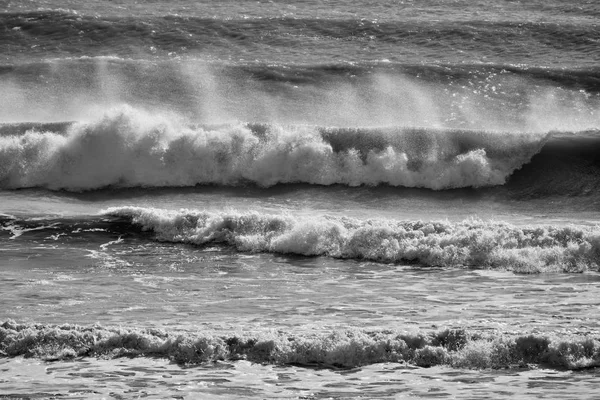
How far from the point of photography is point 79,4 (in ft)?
101

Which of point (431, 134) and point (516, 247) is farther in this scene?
point (431, 134)

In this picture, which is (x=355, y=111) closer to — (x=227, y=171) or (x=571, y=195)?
(x=227, y=171)

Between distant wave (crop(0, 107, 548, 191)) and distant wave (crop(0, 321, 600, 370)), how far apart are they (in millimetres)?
8413

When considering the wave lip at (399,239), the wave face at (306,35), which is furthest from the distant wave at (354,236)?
the wave face at (306,35)

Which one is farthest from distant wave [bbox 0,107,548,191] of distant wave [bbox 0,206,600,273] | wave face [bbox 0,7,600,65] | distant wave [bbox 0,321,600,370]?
distant wave [bbox 0,321,600,370]

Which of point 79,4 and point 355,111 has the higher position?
point 79,4

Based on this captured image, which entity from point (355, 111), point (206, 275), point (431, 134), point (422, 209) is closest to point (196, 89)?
point (355, 111)

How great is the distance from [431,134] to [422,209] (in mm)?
2578

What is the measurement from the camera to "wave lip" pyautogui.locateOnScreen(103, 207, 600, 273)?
47.3 feet

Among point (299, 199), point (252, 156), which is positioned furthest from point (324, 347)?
point (252, 156)

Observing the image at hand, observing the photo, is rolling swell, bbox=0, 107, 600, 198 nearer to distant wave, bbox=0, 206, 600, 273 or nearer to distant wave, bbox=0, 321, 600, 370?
distant wave, bbox=0, 206, 600, 273

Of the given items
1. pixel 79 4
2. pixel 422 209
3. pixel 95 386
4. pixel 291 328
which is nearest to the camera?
pixel 95 386

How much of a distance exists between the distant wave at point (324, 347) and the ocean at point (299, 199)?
0.08 feet

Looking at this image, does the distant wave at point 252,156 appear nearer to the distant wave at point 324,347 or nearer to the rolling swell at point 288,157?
the rolling swell at point 288,157
